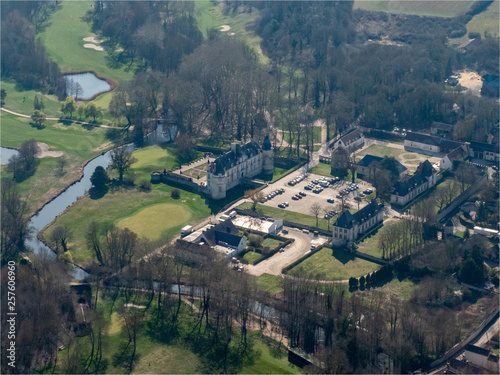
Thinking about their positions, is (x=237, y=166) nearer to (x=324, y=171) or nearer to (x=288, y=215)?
(x=288, y=215)

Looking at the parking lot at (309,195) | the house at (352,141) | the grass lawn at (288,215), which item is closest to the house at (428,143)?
the house at (352,141)

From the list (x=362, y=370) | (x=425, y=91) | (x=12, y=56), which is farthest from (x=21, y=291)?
(x=12, y=56)

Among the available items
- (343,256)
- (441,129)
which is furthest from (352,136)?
(343,256)

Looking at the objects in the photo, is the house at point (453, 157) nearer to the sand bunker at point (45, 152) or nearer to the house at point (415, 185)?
the house at point (415, 185)

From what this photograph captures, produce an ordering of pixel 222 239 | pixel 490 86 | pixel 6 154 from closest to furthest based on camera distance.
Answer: pixel 222 239, pixel 6 154, pixel 490 86

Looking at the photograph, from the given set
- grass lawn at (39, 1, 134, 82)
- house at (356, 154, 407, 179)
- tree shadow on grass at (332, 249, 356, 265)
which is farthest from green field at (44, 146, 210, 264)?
grass lawn at (39, 1, 134, 82)

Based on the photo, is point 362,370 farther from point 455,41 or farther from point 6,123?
point 455,41
